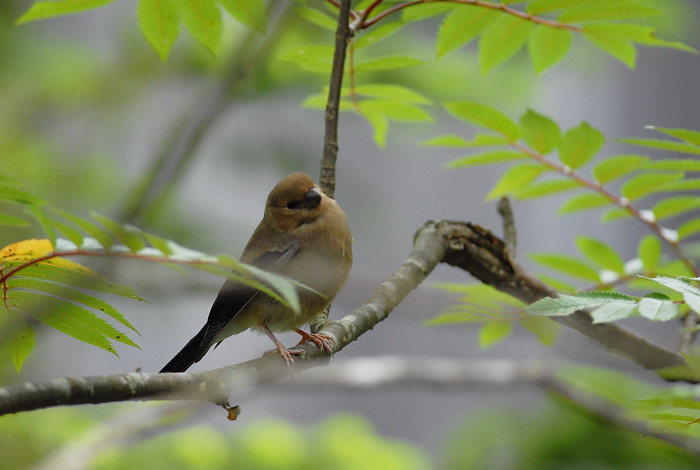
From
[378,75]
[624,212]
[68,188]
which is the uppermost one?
[378,75]

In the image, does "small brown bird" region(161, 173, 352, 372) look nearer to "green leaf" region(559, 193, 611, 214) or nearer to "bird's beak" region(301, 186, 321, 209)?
"bird's beak" region(301, 186, 321, 209)

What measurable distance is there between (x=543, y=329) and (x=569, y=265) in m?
0.24

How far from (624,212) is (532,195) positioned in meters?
0.31

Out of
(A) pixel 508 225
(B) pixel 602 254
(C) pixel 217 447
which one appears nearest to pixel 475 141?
(A) pixel 508 225

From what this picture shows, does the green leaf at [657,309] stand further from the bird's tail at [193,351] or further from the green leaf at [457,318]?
the bird's tail at [193,351]

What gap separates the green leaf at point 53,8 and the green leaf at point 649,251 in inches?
69.3

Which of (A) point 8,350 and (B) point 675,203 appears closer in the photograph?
(A) point 8,350

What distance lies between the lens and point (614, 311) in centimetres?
134

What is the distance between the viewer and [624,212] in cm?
243

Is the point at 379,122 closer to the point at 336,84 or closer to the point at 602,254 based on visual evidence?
the point at 336,84

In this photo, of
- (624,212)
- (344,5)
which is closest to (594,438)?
(624,212)

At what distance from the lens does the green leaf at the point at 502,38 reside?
2131 millimetres

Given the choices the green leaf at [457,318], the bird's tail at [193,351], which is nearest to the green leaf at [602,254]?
the green leaf at [457,318]

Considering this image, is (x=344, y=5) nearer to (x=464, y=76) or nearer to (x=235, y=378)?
(x=235, y=378)
